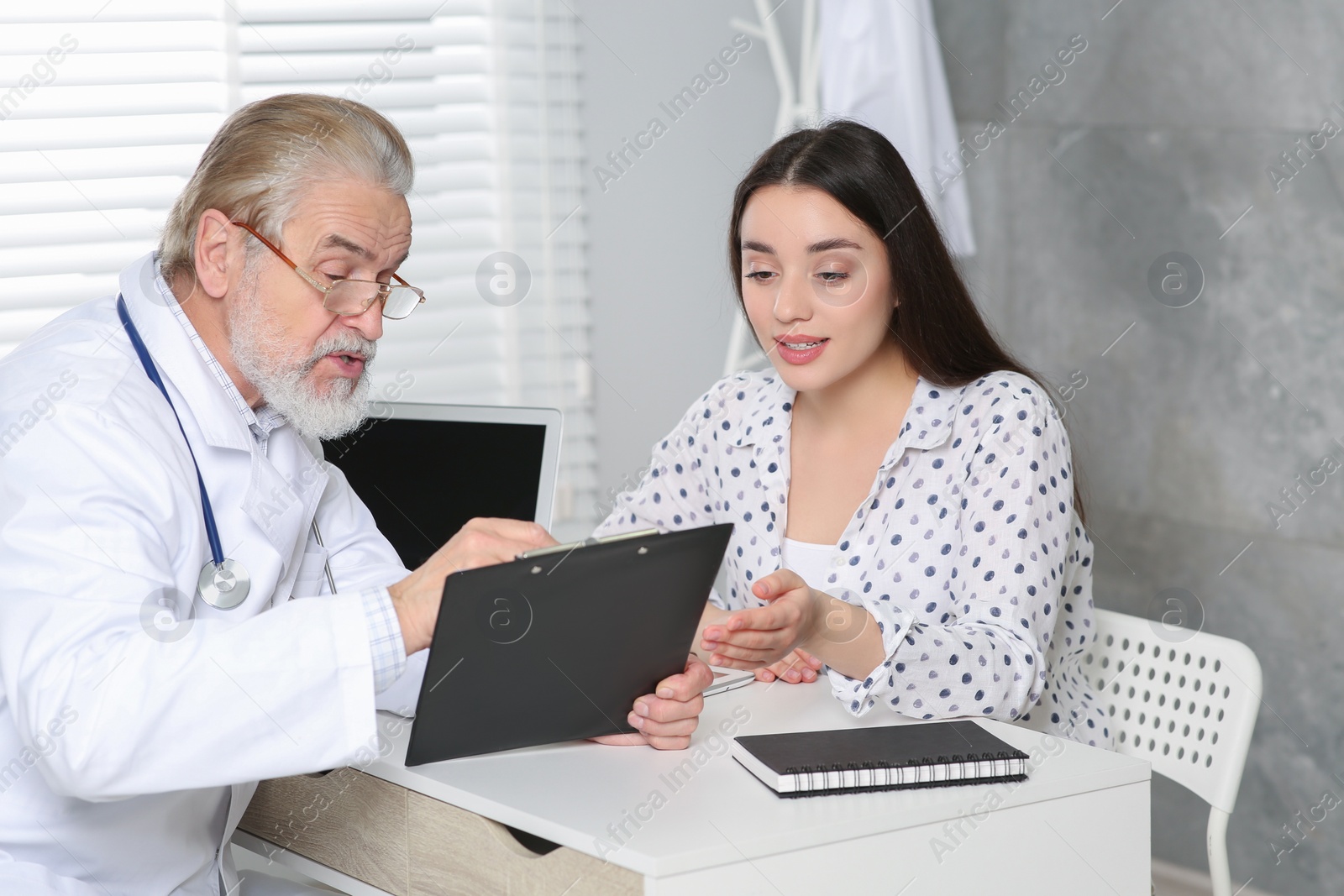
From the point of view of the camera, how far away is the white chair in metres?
1.85

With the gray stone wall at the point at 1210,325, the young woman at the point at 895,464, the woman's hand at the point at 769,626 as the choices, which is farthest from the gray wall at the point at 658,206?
the woman's hand at the point at 769,626

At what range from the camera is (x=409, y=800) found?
4.72 ft

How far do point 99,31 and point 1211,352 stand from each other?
7.57 ft

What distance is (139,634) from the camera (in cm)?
127

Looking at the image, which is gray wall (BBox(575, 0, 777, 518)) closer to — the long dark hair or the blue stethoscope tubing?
the long dark hair

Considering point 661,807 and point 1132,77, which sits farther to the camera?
point 1132,77

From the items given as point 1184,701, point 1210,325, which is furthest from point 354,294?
point 1210,325

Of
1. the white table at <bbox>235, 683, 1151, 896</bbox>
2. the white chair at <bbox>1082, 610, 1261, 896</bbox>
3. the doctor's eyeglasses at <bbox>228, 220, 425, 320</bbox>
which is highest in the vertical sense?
the doctor's eyeglasses at <bbox>228, 220, 425, 320</bbox>

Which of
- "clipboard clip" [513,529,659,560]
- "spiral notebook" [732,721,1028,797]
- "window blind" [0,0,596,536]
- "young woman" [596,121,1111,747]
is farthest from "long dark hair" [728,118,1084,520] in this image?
"window blind" [0,0,596,536]

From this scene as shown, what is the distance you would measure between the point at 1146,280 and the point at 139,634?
2.39m

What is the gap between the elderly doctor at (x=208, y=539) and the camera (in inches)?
49.8

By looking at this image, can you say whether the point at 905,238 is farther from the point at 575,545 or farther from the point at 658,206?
the point at 658,206

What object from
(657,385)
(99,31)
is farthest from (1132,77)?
(99,31)

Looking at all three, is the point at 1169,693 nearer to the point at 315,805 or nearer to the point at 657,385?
the point at 315,805
